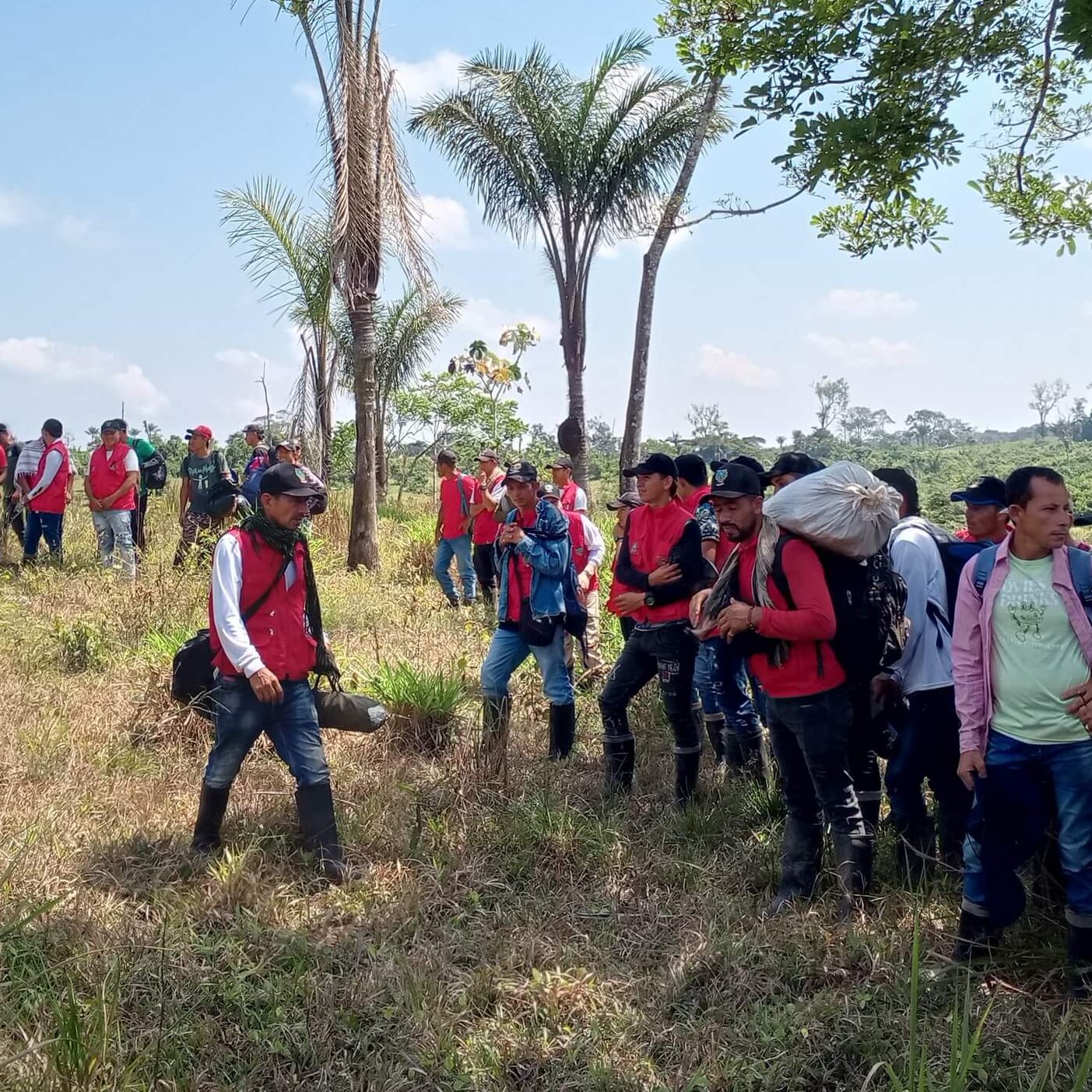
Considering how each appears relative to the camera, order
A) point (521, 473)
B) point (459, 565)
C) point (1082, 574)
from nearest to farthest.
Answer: point (1082, 574), point (521, 473), point (459, 565)

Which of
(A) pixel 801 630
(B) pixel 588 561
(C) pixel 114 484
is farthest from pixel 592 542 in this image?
(C) pixel 114 484

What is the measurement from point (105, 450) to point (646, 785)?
690 cm

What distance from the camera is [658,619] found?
479 cm

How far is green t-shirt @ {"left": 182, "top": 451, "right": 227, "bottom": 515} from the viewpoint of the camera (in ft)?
31.3

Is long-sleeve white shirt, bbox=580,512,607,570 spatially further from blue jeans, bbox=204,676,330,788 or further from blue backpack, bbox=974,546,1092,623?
blue backpack, bbox=974,546,1092,623

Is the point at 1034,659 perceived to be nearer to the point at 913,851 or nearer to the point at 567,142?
the point at 913,851

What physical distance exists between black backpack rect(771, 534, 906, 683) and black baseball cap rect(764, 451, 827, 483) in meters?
0.82

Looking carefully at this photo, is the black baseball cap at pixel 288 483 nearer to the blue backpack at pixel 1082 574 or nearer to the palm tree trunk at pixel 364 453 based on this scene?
the blue backpack at pixel 1082 574

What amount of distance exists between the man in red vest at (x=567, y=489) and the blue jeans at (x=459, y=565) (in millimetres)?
1305

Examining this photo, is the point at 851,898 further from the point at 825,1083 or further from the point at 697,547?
the point at 697,547

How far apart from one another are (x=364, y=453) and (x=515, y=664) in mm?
6298

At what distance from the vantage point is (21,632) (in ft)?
23.5

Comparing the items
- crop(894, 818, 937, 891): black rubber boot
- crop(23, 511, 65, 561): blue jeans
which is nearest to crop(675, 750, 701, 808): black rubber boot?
crop(894, 818, 937, 891): black rubber boot

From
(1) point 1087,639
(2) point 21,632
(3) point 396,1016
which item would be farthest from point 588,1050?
(2) point 21,632
